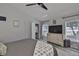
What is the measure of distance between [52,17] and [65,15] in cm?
32

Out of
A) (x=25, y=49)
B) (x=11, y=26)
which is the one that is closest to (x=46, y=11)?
(x=11, y=26)

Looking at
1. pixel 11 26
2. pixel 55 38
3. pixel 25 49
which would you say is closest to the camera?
pixel 25 49

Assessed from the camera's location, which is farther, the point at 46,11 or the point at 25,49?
the point at 46,11

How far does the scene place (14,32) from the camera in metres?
1.58

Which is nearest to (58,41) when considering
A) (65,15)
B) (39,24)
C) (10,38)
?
(65,15)

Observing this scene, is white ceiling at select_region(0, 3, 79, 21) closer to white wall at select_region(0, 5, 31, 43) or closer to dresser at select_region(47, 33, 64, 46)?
white wall at select_region(0, 5, 31, 43)

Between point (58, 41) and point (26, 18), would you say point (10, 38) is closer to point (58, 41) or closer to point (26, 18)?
point (26, 18)

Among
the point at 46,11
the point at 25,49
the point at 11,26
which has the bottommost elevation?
the point at 25,49

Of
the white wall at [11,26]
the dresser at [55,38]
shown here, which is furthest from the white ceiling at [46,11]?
the dresser at [55,38]

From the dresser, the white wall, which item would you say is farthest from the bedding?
the dresser

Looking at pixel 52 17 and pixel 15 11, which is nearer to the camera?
pixel 15 11

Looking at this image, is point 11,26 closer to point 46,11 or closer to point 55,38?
point 46,11

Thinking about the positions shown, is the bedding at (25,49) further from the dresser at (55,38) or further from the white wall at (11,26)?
the dresser at (55,38)

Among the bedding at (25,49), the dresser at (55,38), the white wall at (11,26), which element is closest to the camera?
the bedding at (25,49)
